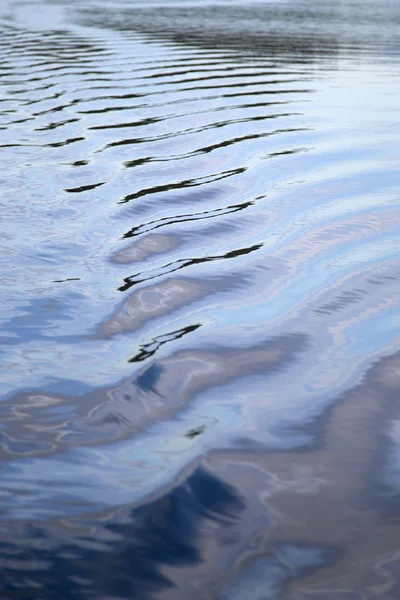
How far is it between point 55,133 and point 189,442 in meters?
3.98

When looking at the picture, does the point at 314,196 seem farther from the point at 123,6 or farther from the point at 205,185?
the point at 123,6

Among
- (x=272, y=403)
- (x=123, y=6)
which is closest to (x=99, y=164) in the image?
(x=272, y=403)

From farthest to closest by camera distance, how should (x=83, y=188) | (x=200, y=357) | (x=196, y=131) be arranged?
(x=196, y=131)
(x=83, y=188)
(x=200, y=357)

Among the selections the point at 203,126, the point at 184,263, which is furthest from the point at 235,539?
the point at 203,126

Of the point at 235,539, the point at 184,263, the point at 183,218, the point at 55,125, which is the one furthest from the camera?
the point at 55,125

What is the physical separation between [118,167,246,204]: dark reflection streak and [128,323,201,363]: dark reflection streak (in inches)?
60.5

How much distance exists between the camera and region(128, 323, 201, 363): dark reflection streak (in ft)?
7.90

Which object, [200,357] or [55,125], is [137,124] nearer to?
[55,125]

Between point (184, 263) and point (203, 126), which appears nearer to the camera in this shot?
point (184, 263)

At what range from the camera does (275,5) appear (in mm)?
18219

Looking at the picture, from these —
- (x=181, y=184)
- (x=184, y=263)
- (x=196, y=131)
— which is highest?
(x=196, y=131)

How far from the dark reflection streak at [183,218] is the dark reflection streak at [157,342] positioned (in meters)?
1.01

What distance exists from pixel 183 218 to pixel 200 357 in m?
1.40

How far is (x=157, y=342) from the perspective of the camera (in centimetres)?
251
